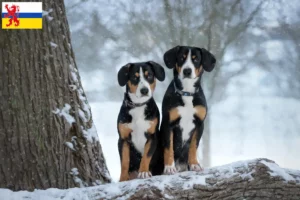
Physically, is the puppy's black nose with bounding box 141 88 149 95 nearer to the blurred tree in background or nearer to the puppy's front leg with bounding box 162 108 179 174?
the puppy's front leg with bounding box 162 108 179 174

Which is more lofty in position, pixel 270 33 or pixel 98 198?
pixel 270 33

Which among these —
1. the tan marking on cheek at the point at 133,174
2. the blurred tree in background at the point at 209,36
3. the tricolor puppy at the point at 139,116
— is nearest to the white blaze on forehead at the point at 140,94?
the tricolor puppy at the point at 139,116

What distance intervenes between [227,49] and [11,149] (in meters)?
6.97

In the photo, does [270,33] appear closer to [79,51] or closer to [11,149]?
[79,51]

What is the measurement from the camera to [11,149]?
380 centimetres

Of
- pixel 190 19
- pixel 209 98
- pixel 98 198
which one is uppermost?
pixel 190 19

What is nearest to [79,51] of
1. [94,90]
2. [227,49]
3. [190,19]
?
[94,90]

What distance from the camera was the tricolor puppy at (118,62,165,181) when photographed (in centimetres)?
378

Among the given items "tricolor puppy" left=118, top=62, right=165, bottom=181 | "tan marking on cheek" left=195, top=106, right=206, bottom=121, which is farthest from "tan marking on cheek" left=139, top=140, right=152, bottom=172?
"tan marking on cheek" left=195, top=106, right=206, bottom=121

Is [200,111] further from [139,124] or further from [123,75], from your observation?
[123,75]

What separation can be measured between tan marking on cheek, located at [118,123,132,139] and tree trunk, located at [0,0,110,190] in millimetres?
421

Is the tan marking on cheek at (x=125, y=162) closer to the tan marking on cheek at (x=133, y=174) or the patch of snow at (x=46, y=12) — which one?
the tan marking on cheek at (x=133, y=174)

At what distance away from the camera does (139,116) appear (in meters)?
3.81

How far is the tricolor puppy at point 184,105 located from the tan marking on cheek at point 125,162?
1.02ft
